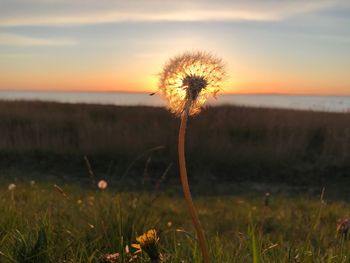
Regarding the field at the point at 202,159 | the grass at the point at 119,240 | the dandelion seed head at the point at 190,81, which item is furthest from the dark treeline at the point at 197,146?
the dandelion seed head at the point at 190,81

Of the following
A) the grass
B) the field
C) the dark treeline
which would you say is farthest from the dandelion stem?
the dark treeline

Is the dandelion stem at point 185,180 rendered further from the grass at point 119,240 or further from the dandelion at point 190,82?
the grass at point 119,240

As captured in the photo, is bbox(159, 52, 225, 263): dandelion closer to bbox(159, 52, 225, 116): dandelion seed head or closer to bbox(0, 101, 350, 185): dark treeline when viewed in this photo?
bbox(159, 52, 225, 116): dandelion seed head

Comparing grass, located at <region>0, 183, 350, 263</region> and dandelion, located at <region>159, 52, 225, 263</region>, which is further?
grass, located at <region>0, 183, 350, 263</region>

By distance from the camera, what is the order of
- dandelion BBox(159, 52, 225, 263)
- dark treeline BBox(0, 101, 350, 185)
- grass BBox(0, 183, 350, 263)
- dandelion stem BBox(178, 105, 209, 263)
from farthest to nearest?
dark treeline BBox(0, 101, 350, 185)
grass BBox(0, 183, 350, 263)
dandelion BBox(159, 52, 225, 263)
dandelion stem BBox(178, 105, 209, 263)

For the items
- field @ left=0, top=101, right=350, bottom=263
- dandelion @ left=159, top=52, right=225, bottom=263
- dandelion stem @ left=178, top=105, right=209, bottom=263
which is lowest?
field @ left=0, top=101, right=350, bottom=263

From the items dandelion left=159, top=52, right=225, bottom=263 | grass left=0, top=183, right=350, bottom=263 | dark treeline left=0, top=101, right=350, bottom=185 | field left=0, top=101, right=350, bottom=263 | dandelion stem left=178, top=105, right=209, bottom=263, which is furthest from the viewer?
dark treeline left=0, top=101, right=350, bottom=185

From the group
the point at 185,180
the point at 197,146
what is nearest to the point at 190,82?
the point at 185,180
